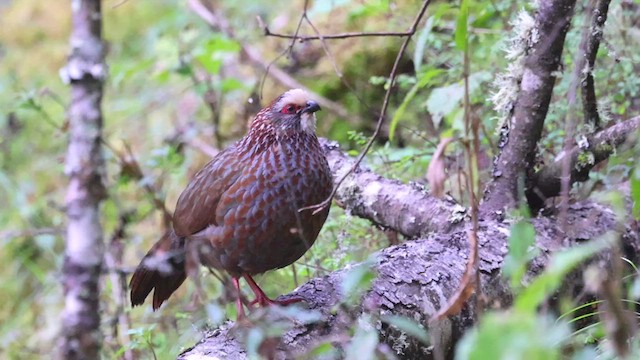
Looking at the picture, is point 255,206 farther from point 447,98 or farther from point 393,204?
point 447,98

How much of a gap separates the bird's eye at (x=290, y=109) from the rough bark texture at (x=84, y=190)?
31.3 inches

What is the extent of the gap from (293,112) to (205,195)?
54 cm

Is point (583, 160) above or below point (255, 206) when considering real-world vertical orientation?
above

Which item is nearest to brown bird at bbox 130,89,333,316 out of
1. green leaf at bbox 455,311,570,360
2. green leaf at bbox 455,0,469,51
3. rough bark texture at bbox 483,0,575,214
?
rough bark texture at bbox 483,0,575,214

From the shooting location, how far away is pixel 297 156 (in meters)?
3.24

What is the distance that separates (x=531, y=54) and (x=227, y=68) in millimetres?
4724

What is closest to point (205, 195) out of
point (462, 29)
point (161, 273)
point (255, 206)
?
point (255, 206)

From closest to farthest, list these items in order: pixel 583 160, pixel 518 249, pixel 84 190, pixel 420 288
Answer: pixel 518 249
pixel 420 288
pixel 84 190
pixel 583 160

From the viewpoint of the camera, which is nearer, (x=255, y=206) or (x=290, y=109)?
(x=255, y=206)

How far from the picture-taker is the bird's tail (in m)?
3.37

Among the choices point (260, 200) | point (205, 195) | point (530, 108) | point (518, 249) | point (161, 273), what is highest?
point (530, 108)

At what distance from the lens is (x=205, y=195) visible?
3270mm

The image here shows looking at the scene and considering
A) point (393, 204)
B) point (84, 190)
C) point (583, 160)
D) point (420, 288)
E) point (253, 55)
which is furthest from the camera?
point (253, 55)

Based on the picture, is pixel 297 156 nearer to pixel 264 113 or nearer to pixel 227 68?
pixel 264 113
